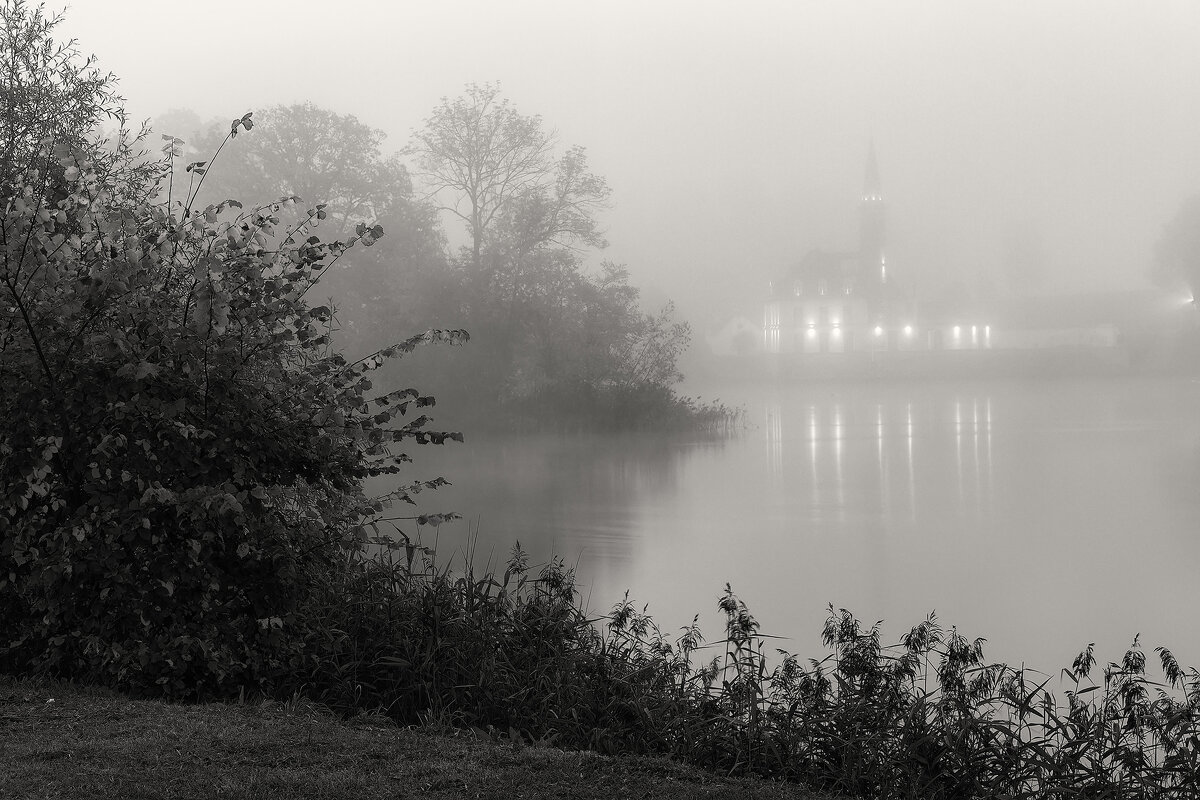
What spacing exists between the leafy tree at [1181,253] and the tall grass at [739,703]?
70642 mm

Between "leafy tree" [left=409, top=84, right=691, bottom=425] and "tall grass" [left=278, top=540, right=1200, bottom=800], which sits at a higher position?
"leafy tree" [left=409, top=84, right=691, bottom=425]

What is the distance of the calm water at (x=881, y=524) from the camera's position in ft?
39.8

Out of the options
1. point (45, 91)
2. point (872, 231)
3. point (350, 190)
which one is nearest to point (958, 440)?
point (350, 190)

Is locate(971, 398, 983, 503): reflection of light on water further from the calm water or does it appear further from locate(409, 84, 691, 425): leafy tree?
locate(409, 84, 691, 425): leafy tree

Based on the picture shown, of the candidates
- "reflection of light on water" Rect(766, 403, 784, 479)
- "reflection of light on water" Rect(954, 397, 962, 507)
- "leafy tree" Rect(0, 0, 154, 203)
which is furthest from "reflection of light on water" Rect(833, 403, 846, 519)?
"leafy tree" Rect(0, 0, 154, 203)

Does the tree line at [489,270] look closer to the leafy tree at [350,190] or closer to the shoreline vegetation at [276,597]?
the leafy tree at [350,190]

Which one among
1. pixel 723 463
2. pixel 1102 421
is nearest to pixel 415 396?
pixel 723 463

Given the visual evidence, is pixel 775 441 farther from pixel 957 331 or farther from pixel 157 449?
pixel 957 331

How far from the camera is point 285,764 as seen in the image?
14.2 ft

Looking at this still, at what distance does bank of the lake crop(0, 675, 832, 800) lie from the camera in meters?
4.08

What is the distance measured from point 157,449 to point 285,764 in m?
2.07

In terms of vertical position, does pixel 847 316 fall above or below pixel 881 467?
above

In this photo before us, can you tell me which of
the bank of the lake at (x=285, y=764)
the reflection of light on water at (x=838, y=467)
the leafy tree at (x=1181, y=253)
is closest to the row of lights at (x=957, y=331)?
the leafy tree at (x=1181, y=253)

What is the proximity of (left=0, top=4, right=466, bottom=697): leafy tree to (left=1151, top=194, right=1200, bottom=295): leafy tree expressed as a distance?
72.2m
